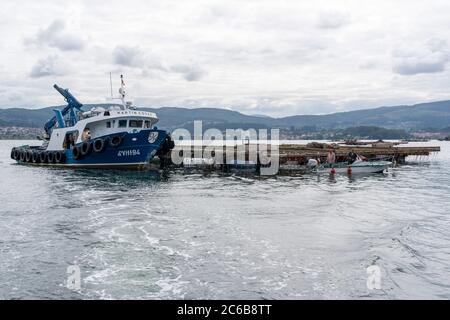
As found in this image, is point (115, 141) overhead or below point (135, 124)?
below

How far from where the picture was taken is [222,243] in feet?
70.7

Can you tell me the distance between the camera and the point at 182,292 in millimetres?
15102

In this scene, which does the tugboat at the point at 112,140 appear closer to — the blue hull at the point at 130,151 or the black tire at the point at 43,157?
the blue hull at the point at 130,151

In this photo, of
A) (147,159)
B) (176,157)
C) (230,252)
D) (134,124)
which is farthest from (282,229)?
(176,157)

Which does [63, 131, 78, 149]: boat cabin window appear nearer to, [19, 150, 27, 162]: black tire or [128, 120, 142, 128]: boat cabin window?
[128, 120, 142, 128]: boat cabin window

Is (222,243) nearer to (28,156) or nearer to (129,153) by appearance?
(129,153)

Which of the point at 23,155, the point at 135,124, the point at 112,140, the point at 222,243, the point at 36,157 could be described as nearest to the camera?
the point at 222,243

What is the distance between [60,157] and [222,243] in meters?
51.3

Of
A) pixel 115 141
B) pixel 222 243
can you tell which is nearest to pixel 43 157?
pixel 115 141

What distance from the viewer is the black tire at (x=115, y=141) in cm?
5709
